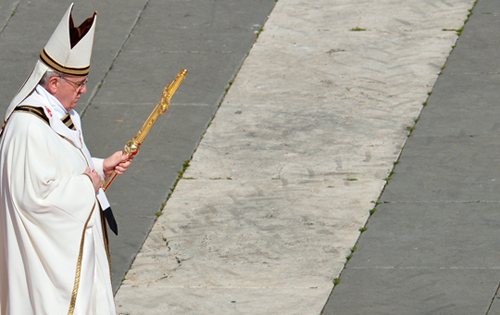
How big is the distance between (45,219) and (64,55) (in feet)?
2.93

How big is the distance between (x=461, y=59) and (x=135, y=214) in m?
4.21

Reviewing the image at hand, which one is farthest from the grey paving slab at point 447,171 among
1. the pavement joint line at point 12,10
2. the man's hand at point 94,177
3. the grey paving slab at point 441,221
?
the pavement joint line at point 12,10

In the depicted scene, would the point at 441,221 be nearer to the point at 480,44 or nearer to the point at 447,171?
the point at 447,171

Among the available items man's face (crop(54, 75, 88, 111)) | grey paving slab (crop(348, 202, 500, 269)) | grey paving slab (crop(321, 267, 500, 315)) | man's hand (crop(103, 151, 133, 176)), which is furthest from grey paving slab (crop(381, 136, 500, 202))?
man's face (crop(54, 75, 88, 111))

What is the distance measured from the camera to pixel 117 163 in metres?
5.50

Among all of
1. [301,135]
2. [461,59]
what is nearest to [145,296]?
[301,135]

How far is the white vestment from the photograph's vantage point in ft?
16.3

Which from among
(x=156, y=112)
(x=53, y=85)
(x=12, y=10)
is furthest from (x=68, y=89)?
(x=12, y=10)

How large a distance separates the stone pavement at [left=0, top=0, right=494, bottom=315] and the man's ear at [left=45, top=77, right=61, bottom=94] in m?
2.23

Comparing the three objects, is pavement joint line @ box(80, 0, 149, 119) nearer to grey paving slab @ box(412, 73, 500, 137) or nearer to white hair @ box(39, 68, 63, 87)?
grey paving slab @ box(412, 73, 500, 137)

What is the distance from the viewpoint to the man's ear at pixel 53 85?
5.12m

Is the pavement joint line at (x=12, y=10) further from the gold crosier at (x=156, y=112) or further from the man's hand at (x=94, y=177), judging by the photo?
the man's hand at (x=94, y=177)

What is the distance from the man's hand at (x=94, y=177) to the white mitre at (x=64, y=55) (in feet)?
1.73

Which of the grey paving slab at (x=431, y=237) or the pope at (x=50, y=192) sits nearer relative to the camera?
the pope at (x=50, y=192)
